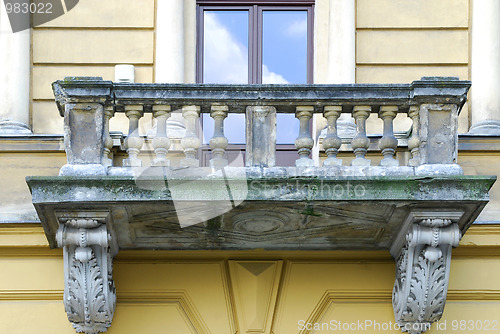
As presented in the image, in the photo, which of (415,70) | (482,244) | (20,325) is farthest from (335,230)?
(20,325)

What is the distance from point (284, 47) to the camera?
10.7 metres

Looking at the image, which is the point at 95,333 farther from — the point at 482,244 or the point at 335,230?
the point at 482,244

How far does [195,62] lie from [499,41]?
9.50ft

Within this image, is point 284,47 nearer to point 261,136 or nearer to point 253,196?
point 261,136

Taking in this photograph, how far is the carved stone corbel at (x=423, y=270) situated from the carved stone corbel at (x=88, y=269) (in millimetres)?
2384

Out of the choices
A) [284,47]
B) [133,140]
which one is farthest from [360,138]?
[284,47]

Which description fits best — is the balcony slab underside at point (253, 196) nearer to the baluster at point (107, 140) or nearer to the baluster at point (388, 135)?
the baluster at point (107, 140)

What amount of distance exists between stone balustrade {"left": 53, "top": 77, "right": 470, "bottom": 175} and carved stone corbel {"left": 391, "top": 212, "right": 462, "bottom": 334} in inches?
18.0

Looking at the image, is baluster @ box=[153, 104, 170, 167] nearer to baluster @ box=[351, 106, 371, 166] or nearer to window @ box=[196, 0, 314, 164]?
baluster @ box=[351, 106, 371, 166]

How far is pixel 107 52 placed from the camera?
34.0 ft

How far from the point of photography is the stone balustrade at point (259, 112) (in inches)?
337

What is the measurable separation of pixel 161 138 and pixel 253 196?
0.94 metres

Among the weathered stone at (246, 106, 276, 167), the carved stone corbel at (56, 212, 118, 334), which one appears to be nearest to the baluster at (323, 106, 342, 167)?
the weathered stone at (246, 106, 276, 167)

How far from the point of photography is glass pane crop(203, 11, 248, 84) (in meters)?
10.6
